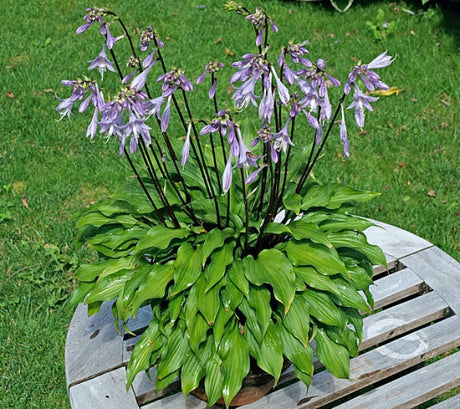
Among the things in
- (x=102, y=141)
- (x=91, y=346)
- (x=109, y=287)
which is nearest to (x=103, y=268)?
(x=109, y=287)

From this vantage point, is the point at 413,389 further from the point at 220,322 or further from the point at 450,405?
the point at 220,322

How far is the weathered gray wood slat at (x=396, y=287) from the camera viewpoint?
2951mm

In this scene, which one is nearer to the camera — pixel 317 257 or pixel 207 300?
pixel 207 300

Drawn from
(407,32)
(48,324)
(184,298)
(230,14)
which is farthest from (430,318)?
(230,14)

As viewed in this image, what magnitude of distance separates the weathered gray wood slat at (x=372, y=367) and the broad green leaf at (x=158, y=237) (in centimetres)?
69

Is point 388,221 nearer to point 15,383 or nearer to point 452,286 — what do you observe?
point 452,286

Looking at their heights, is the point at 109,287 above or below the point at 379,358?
above

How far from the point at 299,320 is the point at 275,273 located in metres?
0.18

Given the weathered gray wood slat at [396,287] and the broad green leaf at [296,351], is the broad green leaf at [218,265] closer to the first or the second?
the broad green leaf at [296,351]

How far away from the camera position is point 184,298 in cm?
233

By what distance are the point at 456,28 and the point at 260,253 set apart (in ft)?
15.3

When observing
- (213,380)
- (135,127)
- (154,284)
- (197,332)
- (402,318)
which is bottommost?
(402,318)

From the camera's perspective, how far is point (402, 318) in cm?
284

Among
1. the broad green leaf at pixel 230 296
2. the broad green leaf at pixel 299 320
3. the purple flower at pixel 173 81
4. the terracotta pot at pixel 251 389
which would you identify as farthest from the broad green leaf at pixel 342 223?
the purple flower at pixel 173 81
